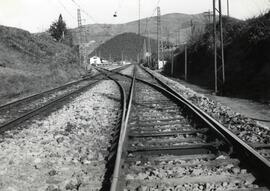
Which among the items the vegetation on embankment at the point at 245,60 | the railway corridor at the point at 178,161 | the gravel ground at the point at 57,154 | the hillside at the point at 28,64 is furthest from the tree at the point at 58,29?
the railway corridor at the point at 178,161

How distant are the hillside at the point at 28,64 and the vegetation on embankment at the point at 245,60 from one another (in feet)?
41.0

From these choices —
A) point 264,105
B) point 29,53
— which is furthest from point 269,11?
point 29,53

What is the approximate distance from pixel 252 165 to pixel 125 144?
2325mm

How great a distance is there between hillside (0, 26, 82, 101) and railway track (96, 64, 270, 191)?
15100 millimetres

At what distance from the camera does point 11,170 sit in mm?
5848

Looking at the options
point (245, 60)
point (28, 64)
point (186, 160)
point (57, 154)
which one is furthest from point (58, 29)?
point (186, 160)

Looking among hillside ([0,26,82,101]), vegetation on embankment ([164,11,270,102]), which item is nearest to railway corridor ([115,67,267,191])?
vegetation on embankment ([164,11,270,102])

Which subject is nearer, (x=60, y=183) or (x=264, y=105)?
(x=60, y=183)

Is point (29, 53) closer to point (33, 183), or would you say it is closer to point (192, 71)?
point (192, 71)

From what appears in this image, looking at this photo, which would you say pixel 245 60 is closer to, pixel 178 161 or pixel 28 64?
pixel 178 161

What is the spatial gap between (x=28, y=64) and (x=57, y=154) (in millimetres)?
32993

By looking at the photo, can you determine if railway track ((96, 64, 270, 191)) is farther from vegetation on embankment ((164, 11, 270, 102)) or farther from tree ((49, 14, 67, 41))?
tree ((49, 14, 67, 41))

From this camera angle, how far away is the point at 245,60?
24234mm

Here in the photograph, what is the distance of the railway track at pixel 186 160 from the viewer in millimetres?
4711
